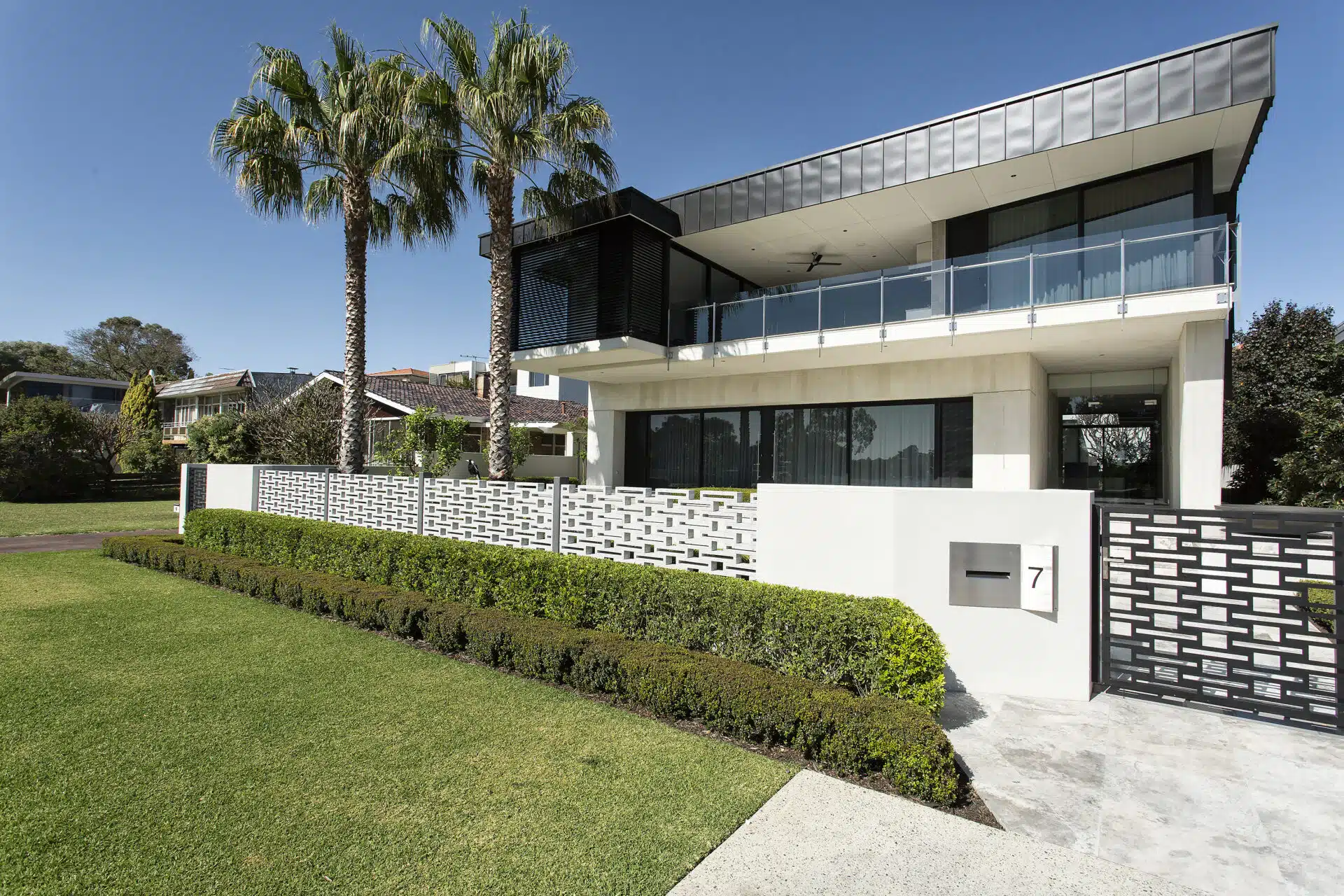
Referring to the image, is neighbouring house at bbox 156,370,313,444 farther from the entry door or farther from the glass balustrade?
the entry door

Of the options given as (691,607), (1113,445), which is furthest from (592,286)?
(1113,445)

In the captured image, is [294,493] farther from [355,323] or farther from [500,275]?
[500,275]

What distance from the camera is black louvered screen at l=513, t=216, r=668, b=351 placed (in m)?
13.6

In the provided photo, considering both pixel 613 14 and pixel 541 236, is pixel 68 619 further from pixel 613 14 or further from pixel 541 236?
pixel 613 14

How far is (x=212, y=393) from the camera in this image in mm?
39656

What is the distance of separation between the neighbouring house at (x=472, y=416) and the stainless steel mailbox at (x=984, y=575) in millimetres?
18987

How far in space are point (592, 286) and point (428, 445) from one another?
695 cm

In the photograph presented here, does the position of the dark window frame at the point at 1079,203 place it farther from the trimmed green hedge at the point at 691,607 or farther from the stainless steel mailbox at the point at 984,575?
the trimmed green hedge at the point at 691,607

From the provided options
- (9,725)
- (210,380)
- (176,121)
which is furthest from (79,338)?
(9,725)

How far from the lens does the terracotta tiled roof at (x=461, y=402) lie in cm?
2705

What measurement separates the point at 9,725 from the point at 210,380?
4252cm

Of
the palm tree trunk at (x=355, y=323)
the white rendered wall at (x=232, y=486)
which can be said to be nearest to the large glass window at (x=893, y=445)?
the palm tree trunk at (x=355, y=323)

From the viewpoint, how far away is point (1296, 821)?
3791 mm

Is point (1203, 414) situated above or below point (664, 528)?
above
